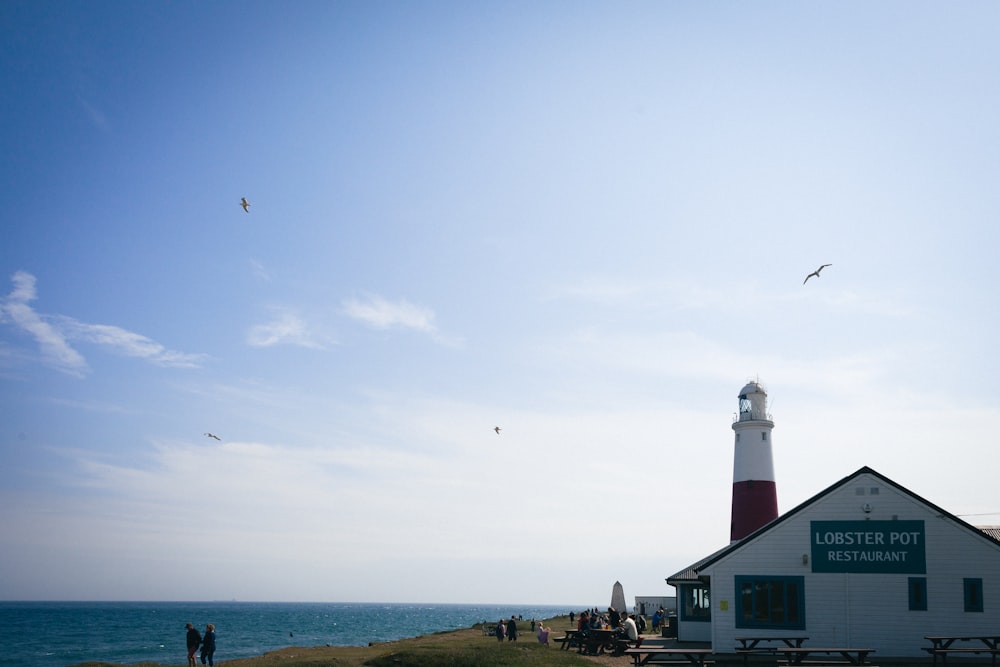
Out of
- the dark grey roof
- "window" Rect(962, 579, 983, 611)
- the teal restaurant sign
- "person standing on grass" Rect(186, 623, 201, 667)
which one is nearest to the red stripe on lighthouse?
the dark grey roof

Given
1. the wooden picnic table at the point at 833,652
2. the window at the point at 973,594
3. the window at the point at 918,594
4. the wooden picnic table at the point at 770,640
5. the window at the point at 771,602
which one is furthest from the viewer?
A: the window at the point at 771,602

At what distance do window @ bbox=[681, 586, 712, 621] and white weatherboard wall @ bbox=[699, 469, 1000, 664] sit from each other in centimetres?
487

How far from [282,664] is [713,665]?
14204mm

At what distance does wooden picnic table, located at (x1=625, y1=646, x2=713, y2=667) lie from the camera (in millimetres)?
20719

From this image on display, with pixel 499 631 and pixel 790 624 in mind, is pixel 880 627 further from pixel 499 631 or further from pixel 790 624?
pixel 499 631

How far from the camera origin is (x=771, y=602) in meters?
25.6

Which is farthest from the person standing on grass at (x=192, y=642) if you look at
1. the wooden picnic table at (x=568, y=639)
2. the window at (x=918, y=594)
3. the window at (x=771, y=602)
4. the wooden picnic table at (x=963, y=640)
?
the window at (x=918, y=594)

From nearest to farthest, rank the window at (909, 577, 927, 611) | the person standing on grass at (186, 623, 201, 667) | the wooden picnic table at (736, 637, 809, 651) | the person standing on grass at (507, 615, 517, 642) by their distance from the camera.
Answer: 1. the wooden picnic table at (736, 637, 809, 651)
2. the person standing on grass at (186, 623, 201, 667)
3. the window at (909, 577, 927, 611)
4. the person standing on grass at (507, 615, 517, 642)

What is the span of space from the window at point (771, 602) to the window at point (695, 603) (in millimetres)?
4842

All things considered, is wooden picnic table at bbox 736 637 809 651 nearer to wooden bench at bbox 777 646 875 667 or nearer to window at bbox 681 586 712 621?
wooden bench at bbox 777 646 875 667

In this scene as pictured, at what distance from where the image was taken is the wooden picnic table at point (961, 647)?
2175cm

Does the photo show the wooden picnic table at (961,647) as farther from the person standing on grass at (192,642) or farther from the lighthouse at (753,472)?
the person standing on grass at (192,642)

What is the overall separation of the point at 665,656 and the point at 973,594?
9.36 m

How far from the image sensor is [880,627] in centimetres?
2477
